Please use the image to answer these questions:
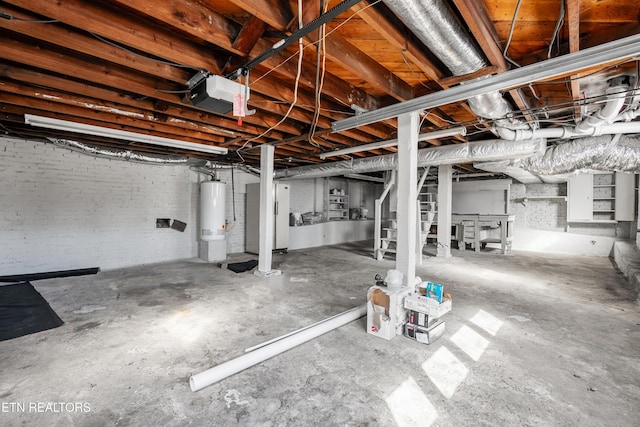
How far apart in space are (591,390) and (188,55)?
3.35m

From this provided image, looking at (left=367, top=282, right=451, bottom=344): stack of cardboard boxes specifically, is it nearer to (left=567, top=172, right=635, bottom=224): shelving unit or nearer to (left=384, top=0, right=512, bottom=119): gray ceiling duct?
(left=384, top=0, right=512, bottom=119): gray ceiling duct

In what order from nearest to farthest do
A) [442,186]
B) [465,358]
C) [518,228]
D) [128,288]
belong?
1. [465,358]
2. [128,288]
3. [442,186]
4. [518,228]

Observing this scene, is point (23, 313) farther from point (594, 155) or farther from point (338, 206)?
point (338, 206)

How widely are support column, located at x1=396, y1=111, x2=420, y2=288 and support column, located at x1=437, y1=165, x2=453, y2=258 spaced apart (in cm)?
347

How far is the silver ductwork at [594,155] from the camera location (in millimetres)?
3340

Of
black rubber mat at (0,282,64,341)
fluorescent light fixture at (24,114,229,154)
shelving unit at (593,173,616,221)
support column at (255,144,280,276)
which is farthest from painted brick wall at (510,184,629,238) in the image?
black rubber mat at (0,282,64,341)

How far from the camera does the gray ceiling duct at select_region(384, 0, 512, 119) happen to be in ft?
4.33

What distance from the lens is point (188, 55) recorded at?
6.39 ft

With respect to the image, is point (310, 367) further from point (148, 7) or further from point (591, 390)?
point (148, 7)

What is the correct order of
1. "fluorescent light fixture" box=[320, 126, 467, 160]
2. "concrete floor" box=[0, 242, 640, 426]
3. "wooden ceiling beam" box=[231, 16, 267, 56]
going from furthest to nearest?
"fluorescent light fixture" box=[320, 126, 467, 160] < "wooden ceiling beam" box=[231, 16, 267, 56] < "concrete floor" box=[0, 242, 640, 426]

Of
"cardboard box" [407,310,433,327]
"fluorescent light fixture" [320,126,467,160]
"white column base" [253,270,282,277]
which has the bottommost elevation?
"white column base" [253,270,282,277]

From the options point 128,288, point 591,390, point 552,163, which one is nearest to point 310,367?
point 591,390

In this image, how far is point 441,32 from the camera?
1.48 m

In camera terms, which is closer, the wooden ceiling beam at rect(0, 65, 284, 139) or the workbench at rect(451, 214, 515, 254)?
the wooden ceiling beam at rect(0, 65, 284, 139)
